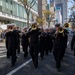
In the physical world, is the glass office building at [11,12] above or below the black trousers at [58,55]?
above

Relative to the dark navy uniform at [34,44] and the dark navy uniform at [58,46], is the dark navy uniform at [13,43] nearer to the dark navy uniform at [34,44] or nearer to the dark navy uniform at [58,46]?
the dark navy uniform at [34,44]

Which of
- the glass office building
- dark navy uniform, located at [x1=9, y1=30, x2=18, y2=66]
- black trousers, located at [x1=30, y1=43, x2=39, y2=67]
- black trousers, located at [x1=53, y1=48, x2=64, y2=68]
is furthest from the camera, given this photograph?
the glass office building

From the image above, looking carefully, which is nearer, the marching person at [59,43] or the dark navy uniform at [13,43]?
the marching person at [59,43]

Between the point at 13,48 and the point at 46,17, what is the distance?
69418 millimetres

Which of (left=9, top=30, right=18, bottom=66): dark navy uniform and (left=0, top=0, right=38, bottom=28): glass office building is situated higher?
(left=0, top=0, right=38, bottom=28): glass office building

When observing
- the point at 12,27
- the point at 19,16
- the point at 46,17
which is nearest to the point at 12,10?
the point at 19,16

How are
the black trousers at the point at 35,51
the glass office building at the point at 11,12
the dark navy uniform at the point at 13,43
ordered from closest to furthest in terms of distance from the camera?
the black trousers at the point at 35,51 → the dark navy uniform at the point at 13,43 → the glass office building at the point at 11,12

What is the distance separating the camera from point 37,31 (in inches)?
436

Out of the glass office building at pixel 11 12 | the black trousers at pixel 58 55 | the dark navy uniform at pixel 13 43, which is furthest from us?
the glass office building at pixel 11 12

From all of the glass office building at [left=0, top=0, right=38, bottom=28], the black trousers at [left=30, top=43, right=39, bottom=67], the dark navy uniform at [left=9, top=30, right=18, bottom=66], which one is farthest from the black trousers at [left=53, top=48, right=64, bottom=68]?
the glass office building at [left=0, top=0, right=38, bottom=28]

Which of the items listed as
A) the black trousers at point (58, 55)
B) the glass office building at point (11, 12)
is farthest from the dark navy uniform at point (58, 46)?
the glass office building at point (11, 12)

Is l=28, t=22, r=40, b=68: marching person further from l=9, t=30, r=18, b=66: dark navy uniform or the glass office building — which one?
the glass office building

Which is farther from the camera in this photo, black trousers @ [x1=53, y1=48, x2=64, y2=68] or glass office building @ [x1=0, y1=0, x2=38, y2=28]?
glass office building @ [x1=0, y1=0, x2=38, y2=28]

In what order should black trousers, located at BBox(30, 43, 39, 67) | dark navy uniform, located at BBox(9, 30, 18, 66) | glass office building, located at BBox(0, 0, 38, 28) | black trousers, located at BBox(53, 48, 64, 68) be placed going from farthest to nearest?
glass office building, located at BBox(0, 0, 38, 28), dark navy uniform, located at BBox(9, 30, 18, 66), black trousers, located at BBox(30, 43, 39, 67), black trousers, located at BBox(53, 48, 64, 68)
